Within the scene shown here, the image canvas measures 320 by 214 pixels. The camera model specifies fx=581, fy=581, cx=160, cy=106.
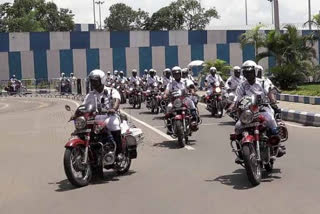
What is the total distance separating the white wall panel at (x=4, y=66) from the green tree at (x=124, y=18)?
63.3m

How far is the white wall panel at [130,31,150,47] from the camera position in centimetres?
5391

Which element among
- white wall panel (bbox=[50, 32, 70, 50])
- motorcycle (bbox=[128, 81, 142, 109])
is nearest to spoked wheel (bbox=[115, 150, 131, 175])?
motorcycle (bbox=[128, 81, 142, 109])

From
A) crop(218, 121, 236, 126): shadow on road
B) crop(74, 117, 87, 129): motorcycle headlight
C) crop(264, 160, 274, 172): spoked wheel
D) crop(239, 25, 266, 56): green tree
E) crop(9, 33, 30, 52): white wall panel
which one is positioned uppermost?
crop(9, 33, 30, 52): white wall panel

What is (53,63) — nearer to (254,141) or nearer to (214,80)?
(214,80)

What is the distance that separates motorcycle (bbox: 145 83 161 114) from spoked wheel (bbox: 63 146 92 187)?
45.4ft

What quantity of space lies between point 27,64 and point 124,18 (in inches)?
2717

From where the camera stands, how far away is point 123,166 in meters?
8.80

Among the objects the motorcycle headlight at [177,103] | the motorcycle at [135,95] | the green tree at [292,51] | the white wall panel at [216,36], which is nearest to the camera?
the motorcycle headlight at [177,103]

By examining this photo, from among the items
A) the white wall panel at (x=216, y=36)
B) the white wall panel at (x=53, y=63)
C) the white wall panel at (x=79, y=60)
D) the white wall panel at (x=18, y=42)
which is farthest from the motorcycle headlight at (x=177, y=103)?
the white wall panel at (x=216, y=36)

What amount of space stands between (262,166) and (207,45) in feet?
144

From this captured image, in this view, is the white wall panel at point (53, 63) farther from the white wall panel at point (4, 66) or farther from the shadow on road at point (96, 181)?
the shadow on road at point (96, 181)

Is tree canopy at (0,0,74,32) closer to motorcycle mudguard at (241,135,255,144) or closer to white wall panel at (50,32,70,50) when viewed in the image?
white wall panel at (50,32,70,50)

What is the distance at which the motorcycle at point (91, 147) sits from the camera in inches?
306

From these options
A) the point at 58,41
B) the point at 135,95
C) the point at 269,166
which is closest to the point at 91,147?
the point at 269,166
